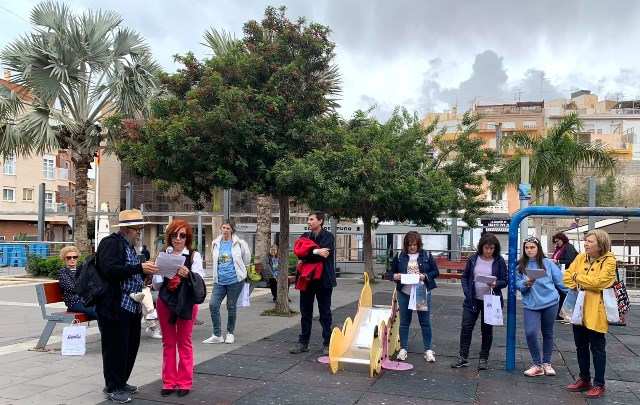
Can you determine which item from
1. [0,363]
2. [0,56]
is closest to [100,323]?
[0,363]

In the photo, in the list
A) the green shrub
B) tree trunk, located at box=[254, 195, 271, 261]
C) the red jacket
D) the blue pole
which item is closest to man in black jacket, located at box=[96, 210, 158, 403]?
the red jacket

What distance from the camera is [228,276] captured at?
8.70 m

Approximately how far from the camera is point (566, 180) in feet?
67.9

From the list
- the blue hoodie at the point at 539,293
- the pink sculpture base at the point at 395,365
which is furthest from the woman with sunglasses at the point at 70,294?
the blue hoodie at the point at 539,293

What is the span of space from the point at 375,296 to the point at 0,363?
989 cm

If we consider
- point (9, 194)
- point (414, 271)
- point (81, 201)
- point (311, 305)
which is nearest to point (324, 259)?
point (311, 305)

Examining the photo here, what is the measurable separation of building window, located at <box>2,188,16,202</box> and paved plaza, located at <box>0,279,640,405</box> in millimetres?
46586

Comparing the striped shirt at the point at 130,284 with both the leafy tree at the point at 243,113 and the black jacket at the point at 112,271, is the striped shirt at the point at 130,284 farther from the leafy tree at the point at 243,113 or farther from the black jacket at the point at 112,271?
the leafy tree at the point at 243,113

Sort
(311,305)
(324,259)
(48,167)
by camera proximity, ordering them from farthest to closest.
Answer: (48,167) < (311,305) < (324,259)

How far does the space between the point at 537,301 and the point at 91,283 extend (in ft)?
15.0

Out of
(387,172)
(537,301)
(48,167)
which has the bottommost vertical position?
(537,301)

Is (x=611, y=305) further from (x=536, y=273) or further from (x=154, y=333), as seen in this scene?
(x=154, y=333)

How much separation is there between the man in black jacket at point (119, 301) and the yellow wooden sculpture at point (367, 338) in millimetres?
2137

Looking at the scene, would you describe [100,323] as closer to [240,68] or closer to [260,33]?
[240,68]
